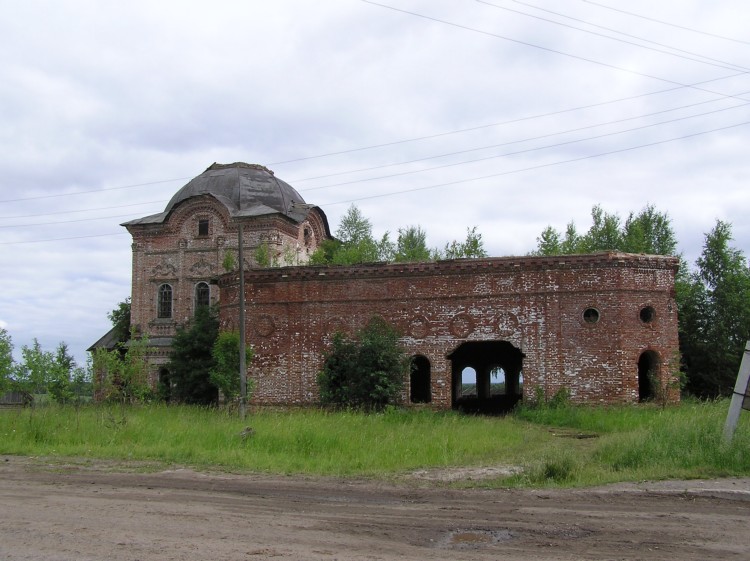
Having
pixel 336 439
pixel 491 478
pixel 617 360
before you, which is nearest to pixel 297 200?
pixel 617 360

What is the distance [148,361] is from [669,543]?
27.2m

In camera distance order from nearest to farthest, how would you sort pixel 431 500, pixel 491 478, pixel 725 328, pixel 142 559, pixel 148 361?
1. pixel 142 559
2. pixel 431 500
3. pixel 491 478
4. pixel 725 328
5. pixel 148 361

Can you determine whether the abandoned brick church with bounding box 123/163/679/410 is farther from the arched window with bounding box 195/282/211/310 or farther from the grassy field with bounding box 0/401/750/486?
the arched window with bounding box 195/282/211/310

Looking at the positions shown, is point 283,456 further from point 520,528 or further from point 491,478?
point 520,528

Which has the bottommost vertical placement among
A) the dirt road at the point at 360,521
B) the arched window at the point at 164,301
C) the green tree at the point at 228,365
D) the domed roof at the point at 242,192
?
the dirt road at the point at 360,521

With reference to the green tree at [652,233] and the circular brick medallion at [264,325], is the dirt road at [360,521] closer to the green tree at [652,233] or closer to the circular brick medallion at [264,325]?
the circular brick medallion at [264,325]

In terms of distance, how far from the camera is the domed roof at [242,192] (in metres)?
32.5

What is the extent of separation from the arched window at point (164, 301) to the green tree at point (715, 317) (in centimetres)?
2251

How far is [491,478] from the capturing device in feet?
37.2

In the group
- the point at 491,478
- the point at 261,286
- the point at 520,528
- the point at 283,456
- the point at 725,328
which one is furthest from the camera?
the point at 725,328

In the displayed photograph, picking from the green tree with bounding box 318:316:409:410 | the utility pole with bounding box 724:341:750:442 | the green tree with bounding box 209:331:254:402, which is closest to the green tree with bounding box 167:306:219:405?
the green tree with bounding box 209:331:254:402

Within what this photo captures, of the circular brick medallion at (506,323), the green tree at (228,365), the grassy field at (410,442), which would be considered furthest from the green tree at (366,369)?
the circular brick medallion at (506,323)

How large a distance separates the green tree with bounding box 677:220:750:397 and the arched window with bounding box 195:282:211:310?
20.5 meters

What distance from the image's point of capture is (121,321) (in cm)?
3659
